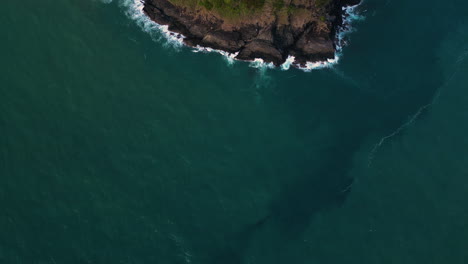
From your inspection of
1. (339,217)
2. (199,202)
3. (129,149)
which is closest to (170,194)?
(199,202)

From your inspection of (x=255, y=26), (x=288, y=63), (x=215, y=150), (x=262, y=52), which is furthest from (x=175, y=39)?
(x=215, y=150)

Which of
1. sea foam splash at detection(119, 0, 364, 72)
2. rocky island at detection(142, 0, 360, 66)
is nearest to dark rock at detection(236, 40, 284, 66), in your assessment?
rocky island at detection(142, 0, 360, 66)

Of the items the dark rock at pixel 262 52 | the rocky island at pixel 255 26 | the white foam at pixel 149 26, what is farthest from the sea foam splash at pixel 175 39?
the dark rock at pixel 262 52

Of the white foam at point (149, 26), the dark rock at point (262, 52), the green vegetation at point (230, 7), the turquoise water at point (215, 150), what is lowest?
the turquoise water at point (215, 150)

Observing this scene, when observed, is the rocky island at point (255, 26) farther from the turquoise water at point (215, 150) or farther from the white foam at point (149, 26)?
the turquoise water at point (215, 150)

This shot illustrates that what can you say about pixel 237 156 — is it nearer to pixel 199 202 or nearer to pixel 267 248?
pixel 199 202
